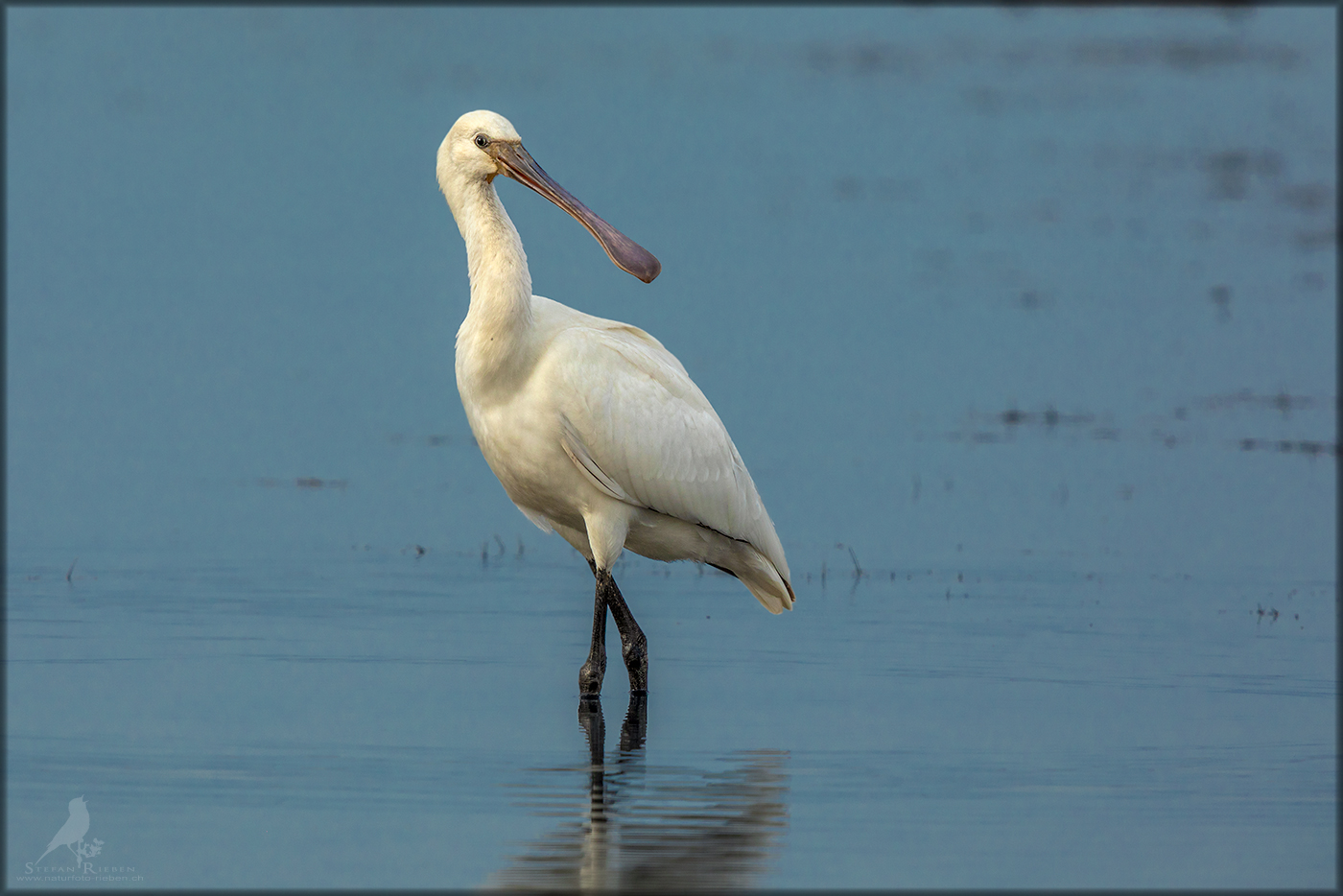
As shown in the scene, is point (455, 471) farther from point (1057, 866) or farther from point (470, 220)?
point (1057, 866)

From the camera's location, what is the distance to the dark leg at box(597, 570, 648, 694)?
34.0 feet

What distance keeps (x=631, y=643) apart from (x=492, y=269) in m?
1.95

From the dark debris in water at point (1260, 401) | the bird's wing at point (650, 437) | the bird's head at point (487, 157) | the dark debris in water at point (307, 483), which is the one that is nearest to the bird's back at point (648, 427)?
the bird's wing at point (650, 437)

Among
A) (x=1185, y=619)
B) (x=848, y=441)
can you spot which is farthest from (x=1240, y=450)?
(x=1185, y=619)

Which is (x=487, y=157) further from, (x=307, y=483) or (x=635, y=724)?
(x=307, y=483)

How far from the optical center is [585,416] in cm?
995

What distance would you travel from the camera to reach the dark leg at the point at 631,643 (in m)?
10.4

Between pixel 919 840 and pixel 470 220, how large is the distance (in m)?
3.90

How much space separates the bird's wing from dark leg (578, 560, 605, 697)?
54 centimetres

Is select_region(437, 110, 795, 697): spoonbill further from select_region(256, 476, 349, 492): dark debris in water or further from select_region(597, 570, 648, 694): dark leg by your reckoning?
select_region(256, 476, 349, 492): dark debris in water

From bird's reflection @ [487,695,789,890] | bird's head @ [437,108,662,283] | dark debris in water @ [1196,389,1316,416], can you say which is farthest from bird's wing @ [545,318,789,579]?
dark debris in water @ [1196,389,1316,416]

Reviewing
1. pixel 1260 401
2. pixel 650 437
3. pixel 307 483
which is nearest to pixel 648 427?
pixel 650 437

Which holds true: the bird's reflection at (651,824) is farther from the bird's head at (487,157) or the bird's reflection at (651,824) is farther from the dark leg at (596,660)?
the bird's head at (487,157)

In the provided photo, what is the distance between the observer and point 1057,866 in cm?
747
